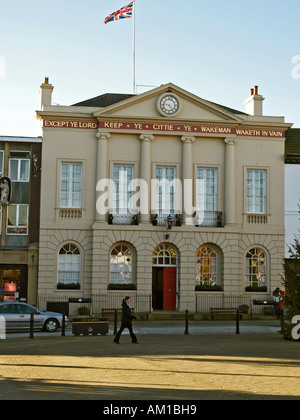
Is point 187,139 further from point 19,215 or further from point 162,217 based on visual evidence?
point 19,215

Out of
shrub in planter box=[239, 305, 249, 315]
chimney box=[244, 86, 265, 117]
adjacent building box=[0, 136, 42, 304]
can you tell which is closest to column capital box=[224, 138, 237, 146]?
chimney box=[244, 86, 265, 117]

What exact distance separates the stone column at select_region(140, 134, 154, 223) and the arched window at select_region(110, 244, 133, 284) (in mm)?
1998

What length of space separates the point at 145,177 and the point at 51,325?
11.8m

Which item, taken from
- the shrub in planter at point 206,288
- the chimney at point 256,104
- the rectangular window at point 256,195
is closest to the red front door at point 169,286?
the shrub in planter at point 206,288

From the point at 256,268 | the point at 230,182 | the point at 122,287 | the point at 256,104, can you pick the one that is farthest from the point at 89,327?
the point at 256,104

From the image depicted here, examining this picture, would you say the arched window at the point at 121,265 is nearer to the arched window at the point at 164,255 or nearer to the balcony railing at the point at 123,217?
the balcony railing at the point at 123,217

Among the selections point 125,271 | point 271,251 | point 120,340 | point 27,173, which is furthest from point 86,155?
point 120,340

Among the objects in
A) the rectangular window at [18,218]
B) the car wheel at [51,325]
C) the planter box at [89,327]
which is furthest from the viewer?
the rectangular window at [18,218]

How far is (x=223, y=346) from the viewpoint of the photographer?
19969mm

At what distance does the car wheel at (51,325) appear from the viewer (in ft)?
85.3

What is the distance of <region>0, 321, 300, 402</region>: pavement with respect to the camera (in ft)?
38.5

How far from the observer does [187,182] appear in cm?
3553

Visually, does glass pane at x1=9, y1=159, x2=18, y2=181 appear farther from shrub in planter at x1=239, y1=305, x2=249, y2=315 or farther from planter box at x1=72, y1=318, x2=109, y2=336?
shrub in planter at x1=239, y1=305, x2=249, y2=315

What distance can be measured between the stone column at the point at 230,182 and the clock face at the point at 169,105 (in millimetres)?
3324
